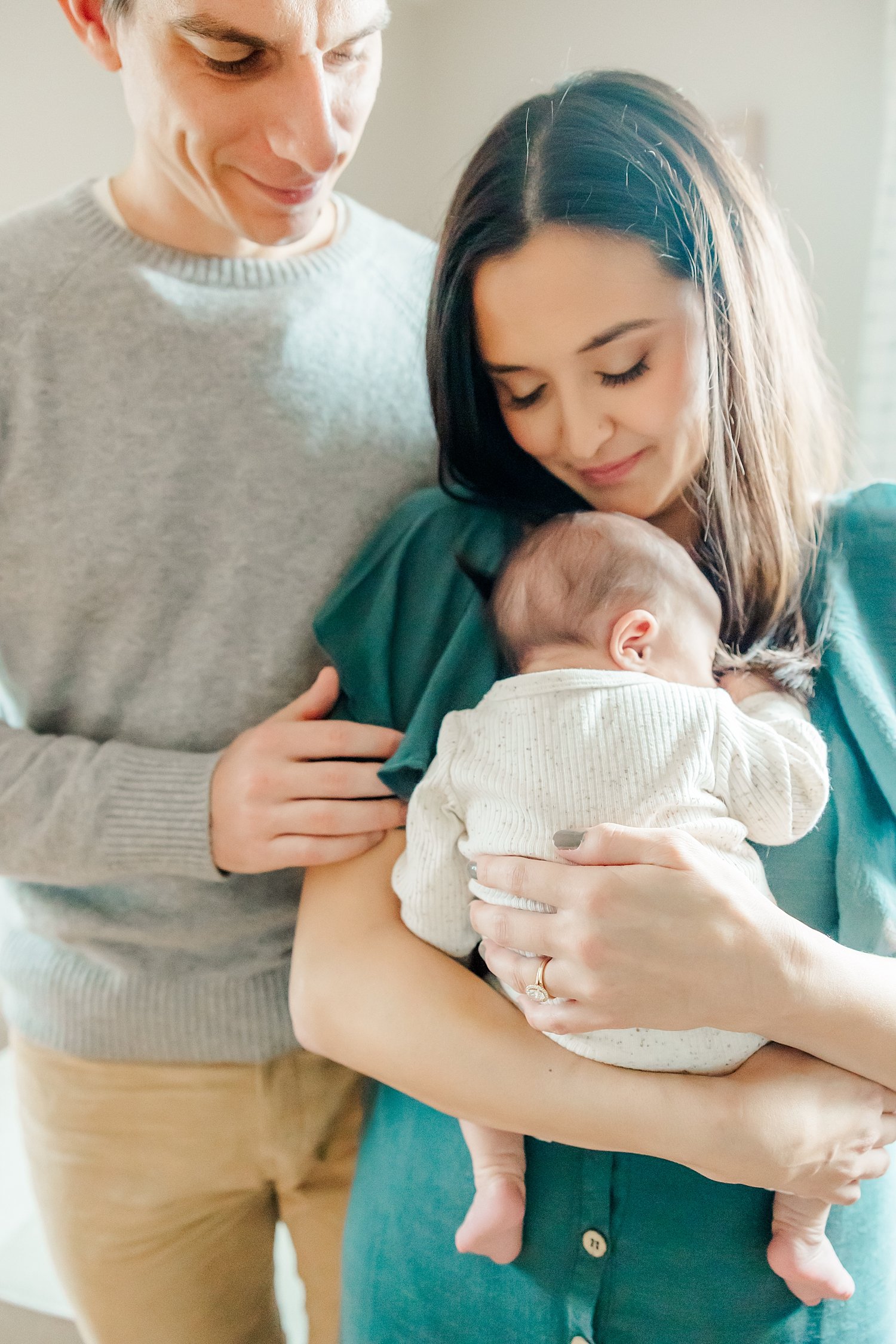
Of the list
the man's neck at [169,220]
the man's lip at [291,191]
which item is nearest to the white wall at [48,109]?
the man's neck at [169,220]

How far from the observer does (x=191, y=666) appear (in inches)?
47.8

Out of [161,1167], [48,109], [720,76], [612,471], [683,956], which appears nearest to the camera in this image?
[683,956]

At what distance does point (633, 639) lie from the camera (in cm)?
101

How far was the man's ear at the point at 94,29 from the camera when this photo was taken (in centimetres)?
108

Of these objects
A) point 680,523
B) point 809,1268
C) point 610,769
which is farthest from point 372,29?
point 809,1268

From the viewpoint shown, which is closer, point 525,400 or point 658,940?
point 658,940

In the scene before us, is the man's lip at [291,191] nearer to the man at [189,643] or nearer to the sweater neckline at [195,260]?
the man at [189,643]

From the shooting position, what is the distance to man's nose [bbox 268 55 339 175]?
1021 mm

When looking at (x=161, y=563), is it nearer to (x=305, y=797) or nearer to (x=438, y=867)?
(x=305, y=797)

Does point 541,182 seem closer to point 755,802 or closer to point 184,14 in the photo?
point 184,14

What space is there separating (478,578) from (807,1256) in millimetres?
748

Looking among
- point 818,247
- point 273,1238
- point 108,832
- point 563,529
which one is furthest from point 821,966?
point 818,247

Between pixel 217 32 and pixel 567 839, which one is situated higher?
pixel 217 32

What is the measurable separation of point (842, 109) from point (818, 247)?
313 millimetres
